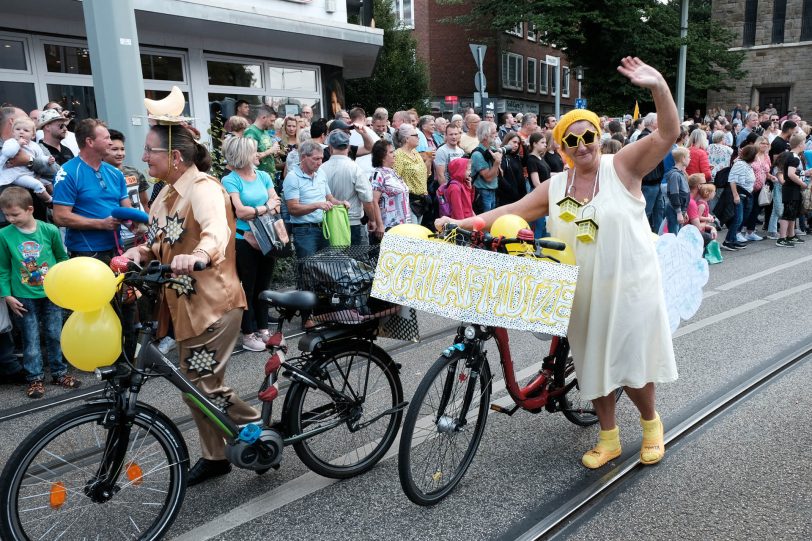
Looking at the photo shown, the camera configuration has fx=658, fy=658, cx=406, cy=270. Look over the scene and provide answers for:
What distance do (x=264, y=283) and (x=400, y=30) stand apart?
3156 centimetres

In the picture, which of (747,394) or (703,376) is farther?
(703,376)

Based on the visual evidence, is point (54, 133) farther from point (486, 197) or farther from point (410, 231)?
point (486, 197)

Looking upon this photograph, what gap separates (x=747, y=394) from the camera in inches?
184

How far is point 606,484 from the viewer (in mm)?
3520

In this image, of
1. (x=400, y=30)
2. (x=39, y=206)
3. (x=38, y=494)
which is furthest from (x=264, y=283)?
(x=400, y=30)

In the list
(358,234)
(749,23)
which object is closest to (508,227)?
(358,234)

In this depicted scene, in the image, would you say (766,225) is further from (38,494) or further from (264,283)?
(38,494)

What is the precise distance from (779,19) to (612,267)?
45.7 metres

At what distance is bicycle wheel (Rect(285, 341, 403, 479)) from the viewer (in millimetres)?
3479

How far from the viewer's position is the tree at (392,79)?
1293 inches

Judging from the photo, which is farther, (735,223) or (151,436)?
(735,223)

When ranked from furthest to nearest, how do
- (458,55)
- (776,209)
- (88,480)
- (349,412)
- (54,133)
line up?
(458,55), (776,209), (54,133), (349,412), (88,480)

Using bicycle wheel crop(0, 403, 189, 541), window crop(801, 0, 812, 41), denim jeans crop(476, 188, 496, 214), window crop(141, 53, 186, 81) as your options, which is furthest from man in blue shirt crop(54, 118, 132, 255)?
window crop(801, 0, 812, 41)

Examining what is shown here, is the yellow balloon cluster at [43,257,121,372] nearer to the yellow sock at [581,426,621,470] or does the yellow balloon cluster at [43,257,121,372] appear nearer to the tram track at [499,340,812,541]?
the tram track at [499,340,812,541]
